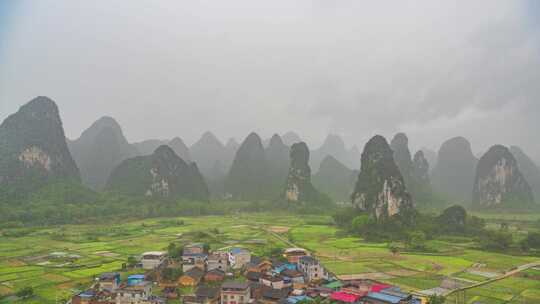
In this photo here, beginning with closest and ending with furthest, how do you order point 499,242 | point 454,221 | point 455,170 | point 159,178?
1. point 499,242
2. point 454,221
3. point 159,178
4. point 455,170

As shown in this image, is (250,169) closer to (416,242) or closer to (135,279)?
(416,242)

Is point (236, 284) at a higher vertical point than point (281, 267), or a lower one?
higher

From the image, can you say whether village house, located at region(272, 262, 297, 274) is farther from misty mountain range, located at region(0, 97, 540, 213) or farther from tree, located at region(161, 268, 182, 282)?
misty mountain range, located at region(0, 97, 540, 213)

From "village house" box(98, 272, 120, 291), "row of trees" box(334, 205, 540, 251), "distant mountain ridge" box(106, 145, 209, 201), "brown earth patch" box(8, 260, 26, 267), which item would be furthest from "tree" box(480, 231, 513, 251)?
"distant mountain ridge" box(106, 145, 209, 201)

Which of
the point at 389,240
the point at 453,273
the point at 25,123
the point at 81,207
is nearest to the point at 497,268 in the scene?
the point at 453,273

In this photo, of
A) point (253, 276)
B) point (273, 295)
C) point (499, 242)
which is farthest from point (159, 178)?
point (499, 242)

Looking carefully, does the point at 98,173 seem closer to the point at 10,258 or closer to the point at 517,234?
the point at 10,258

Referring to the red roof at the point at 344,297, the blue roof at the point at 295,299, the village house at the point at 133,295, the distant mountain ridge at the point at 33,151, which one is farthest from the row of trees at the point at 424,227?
the distant mountain ridge at the point at 33,151
